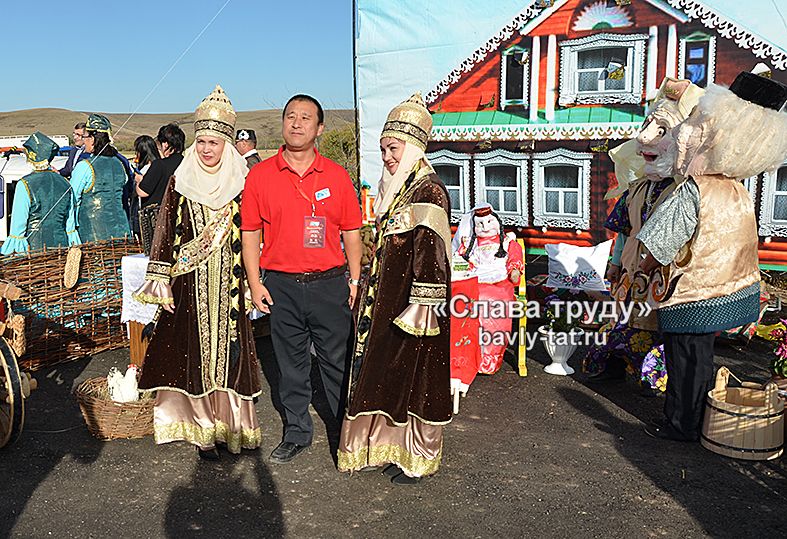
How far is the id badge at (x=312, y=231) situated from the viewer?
382 cm

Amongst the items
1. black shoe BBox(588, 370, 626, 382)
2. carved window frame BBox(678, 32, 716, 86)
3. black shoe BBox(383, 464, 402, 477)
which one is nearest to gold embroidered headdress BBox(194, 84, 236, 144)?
black shoe BBox(383, 464, 402, 477)

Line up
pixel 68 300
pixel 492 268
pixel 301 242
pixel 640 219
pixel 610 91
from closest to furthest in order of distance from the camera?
pixel 301 242, pixel 640 219, pixel 492 268, pixel 68 300, pixel 610 91

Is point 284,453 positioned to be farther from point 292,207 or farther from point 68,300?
point 68,300

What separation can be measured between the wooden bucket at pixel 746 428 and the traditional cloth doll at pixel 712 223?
198 millimetres

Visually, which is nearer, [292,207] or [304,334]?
[292,207]

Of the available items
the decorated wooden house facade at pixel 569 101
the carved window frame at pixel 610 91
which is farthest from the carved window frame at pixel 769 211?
the carved window frame at pixel 610 91

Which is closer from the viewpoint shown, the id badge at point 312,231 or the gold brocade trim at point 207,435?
the id badge at point 312,231

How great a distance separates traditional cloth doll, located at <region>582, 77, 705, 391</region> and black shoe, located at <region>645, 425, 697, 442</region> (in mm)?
634

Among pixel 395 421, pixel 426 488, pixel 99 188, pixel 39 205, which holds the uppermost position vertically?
pixel 99 188

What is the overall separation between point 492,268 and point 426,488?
7.89 ft

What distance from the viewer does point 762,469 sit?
4.12m

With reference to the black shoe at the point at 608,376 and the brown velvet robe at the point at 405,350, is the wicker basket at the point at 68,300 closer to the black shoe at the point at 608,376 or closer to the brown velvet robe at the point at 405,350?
the brown velvet robe at the point at 405,350

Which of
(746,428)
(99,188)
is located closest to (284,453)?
(746,428)

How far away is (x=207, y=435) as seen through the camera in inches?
164
